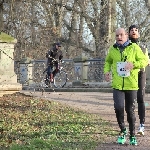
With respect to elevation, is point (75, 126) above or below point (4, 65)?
below

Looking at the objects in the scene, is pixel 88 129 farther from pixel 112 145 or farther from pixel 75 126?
pixel 112 145

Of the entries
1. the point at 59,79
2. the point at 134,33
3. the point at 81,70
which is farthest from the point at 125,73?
the point at 81,70

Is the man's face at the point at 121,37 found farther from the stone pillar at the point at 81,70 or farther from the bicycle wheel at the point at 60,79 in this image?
the stone pillar at the point at 81,70

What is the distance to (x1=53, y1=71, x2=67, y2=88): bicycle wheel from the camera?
17.9 meters

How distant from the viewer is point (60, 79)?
59.5 feet

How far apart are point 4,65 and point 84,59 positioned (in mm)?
10885

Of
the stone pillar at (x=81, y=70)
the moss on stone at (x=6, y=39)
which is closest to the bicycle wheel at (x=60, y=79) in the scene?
the stone pillar at (x=81, y=70)

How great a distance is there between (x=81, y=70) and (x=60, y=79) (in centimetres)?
401

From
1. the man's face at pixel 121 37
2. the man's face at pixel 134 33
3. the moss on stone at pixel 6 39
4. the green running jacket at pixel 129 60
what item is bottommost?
the green running jacket at pixel 129 60

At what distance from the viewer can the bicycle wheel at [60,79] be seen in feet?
58.8

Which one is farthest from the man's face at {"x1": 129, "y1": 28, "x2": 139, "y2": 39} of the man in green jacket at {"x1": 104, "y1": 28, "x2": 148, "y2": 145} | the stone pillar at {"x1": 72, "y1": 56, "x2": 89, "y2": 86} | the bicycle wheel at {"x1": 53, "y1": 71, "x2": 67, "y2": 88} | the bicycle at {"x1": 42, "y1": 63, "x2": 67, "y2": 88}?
the stone pillar at {"x1": 72, "y1": 56, "x2": 89, "y2": 86}

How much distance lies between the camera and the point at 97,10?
2708cm

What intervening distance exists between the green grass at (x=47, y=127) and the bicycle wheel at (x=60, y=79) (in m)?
7.20

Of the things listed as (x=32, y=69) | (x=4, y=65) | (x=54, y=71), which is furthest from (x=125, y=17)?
(x=4, y=65)
